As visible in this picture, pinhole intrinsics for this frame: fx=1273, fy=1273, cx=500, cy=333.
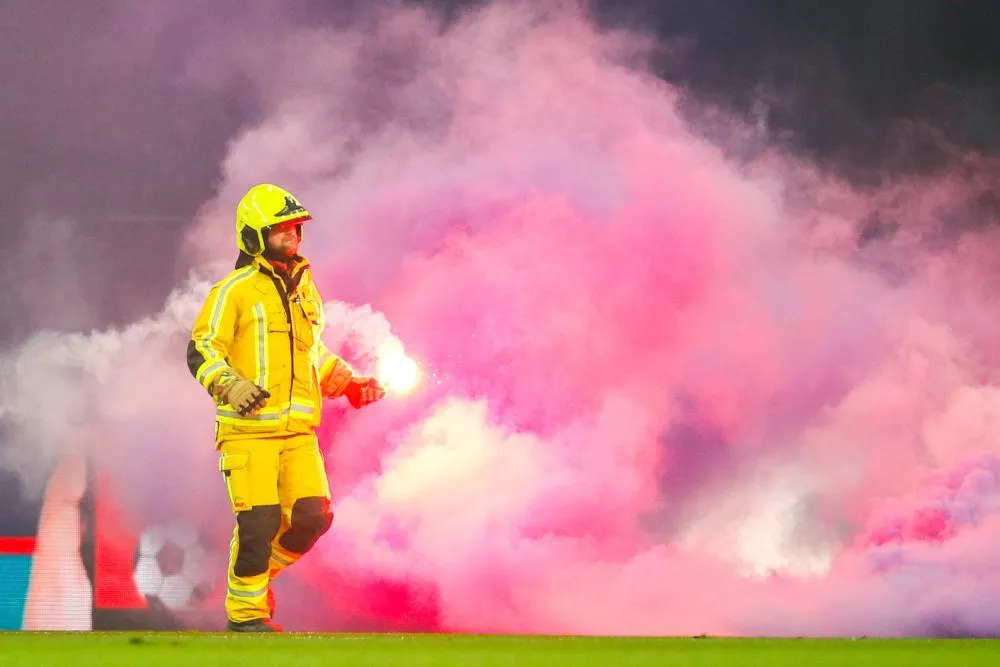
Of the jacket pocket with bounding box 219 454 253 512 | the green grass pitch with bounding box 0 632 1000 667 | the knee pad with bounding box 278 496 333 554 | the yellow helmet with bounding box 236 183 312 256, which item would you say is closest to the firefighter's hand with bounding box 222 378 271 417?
the jacket pocket with bounding box 219 454 253 512

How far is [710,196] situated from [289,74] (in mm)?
2025

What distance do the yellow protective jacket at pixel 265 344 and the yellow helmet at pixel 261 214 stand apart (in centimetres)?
8

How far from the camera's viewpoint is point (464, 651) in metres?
3.87

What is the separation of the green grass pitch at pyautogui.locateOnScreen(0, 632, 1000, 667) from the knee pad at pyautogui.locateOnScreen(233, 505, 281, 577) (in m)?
0.31

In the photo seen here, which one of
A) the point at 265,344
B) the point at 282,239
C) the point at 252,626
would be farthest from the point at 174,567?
the point at 282,239

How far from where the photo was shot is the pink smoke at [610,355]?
566cm

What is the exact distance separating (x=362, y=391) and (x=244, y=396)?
80 cm

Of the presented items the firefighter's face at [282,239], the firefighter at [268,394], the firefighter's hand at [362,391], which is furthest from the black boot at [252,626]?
the firefighter's face at [282,239]

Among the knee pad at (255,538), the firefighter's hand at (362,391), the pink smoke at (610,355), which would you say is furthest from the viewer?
the pink smoke at (610,355)

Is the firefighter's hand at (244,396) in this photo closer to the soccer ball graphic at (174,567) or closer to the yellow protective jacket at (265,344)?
the yellow protective jacket at (265,344)

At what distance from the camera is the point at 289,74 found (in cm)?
590

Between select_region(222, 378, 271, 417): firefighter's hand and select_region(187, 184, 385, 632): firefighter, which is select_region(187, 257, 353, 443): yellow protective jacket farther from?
select_region(222, 378, 271, 417): firefighter's hand

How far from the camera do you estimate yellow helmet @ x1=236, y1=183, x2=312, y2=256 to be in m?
4.94

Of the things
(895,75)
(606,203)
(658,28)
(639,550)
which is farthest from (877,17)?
(639,550)
